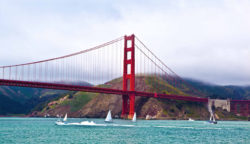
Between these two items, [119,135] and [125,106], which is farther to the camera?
[125,106]

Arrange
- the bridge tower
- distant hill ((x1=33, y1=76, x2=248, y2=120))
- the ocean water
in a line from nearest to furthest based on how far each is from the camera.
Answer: the ocean water → the bridge tower → distant hill ((x1=33, y1=76, x2=248, y2=120))

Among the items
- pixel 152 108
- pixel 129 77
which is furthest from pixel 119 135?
pixel 152 108

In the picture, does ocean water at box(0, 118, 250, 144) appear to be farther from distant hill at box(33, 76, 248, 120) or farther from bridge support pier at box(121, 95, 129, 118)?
distant hill at box(33, 76, 248, 120)

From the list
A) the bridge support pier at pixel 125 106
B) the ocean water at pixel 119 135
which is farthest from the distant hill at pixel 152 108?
the ocean water at pixel 119 135

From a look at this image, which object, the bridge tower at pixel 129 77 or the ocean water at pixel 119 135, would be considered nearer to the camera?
the ocean water at pixel 119 135

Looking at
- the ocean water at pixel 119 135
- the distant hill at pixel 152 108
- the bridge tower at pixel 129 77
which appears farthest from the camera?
the distant hill at pixel 152 108

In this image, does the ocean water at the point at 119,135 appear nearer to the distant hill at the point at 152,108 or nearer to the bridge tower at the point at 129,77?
the bridge tower at the point at 129,77

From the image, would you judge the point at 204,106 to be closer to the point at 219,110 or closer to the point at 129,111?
the point at 219,110

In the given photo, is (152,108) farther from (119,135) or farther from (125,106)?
(119,135)

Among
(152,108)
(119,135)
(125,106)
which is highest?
(125,106)

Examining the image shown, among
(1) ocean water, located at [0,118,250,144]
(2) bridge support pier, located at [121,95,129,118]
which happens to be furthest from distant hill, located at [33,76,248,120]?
(1) ocean water, located at [0,118,250,144]

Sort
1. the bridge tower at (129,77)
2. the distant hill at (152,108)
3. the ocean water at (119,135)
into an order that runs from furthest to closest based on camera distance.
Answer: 1. the distant hill at (152,108)
2. the bridge tower at (129,77)
3. the ocean water at (119,135)
